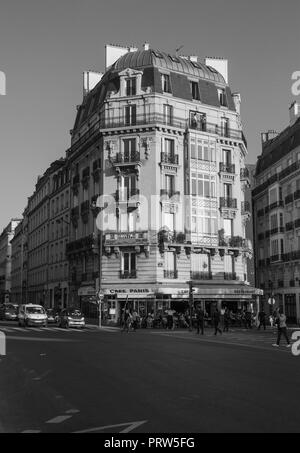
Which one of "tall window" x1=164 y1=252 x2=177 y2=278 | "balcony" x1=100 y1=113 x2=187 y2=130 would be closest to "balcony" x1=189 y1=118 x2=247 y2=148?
"balcony" x1=100 y1=113 x2=187 y2=130

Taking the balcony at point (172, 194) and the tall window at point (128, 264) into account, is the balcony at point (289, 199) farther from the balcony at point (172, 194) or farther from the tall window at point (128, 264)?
the tall window at point (128, 264)

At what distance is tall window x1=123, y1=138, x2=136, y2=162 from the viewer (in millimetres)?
45147

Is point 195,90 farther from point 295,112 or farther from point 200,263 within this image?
point 200,263

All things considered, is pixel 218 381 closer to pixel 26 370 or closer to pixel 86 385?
pixel 86 385

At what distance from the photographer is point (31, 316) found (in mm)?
38000

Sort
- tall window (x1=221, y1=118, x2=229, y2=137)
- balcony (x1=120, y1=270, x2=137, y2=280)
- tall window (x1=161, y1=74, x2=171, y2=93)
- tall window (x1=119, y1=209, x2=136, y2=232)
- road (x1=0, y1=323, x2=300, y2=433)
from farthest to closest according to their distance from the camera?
tall window (x1=221, y1=118, x2=229, y2=137) < tall window (x1=161, y1=74, x2=171, y2=93) < tall window (x1=119, y1=209, x2=136, y2=232) < balcony (x1=120, y1=270, x2=137, y2=280) < road (x1=0, y1=323, x2=300, y2=433)

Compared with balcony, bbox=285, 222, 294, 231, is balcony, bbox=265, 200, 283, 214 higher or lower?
higher

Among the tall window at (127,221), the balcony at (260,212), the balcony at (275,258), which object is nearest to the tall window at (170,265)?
the tall window at (127,221)

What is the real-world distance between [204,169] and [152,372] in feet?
116

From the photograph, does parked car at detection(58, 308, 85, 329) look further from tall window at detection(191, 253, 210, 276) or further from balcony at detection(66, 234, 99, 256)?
tall window at detection(191, 253, 210, 276)

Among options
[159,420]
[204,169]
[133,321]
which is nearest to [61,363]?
[159,420]

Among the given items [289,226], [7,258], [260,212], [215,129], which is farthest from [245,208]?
[7,258]

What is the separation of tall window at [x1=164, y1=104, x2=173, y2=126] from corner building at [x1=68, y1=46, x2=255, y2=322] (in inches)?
3.2
